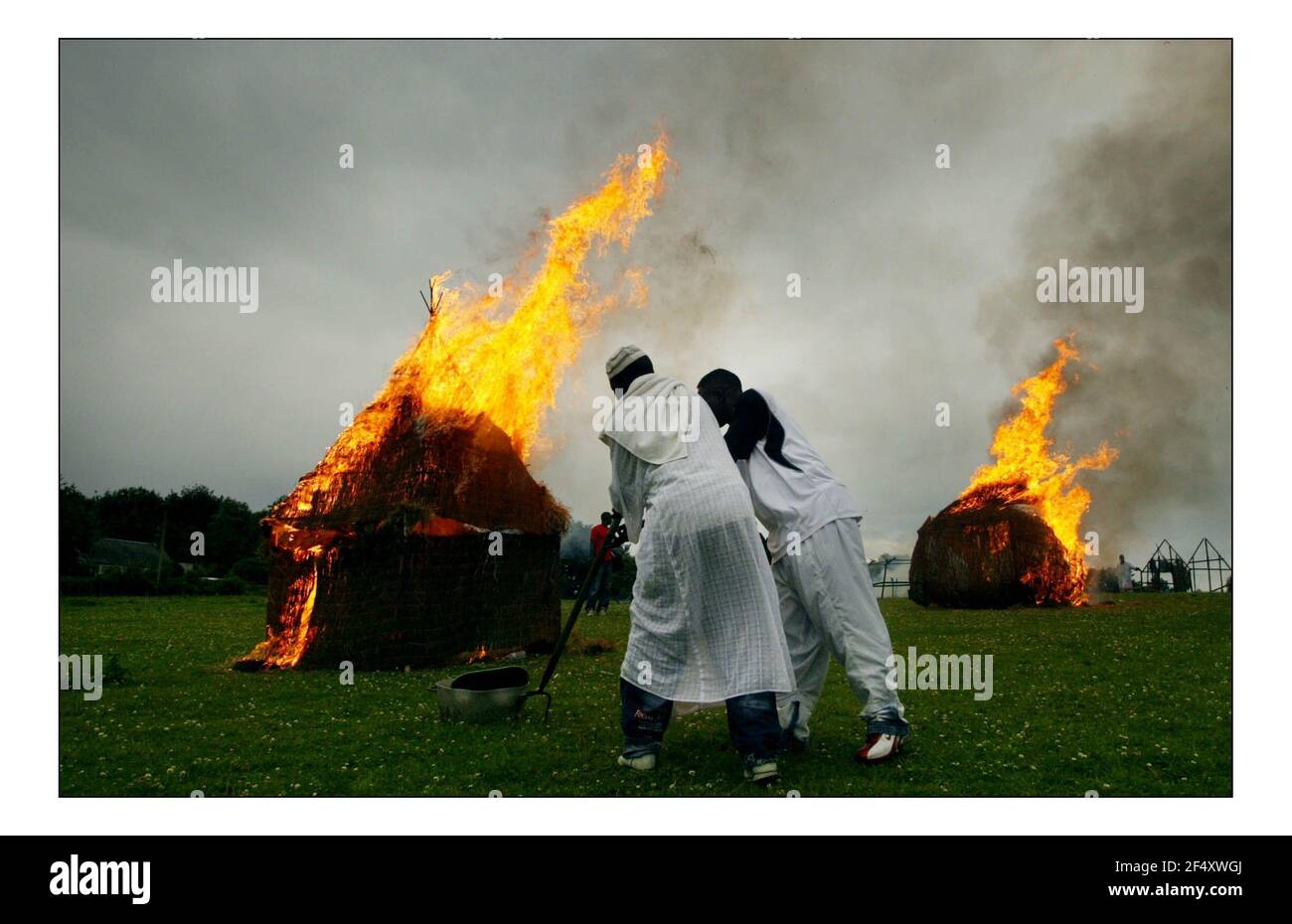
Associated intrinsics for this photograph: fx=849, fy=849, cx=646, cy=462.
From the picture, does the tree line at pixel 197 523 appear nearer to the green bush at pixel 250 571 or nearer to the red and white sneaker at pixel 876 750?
the green bush at pixel 250 571

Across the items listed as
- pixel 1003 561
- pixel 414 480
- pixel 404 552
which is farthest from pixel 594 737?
pixel 1003 561

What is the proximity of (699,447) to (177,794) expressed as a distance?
3829 millimetres

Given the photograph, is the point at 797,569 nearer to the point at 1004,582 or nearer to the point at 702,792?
the point at 702,792

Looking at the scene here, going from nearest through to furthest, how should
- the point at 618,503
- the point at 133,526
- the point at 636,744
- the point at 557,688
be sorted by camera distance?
the point at 636,744
the point at 618,503
the point at 557,688
the point at 133,526

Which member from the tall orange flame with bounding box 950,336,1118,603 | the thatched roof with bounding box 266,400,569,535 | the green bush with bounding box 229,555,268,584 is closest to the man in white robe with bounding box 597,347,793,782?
the thatched roof with bounding box 266,400,569,535

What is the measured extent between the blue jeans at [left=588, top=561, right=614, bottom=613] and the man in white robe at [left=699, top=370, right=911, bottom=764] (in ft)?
34.0

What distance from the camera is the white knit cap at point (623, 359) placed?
226 inches

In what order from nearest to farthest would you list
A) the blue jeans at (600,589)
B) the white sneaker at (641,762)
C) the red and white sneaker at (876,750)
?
the white sneaker at (641,762) → the red and white sneaker at (876,750) → the blue jeans at (600,589)

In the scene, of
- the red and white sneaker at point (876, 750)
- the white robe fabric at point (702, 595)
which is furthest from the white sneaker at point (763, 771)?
the red and white sneaker at point (876, 750)

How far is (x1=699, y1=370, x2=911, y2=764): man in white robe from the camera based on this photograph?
555 cm

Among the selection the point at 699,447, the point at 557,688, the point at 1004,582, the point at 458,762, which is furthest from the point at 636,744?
the point at 1004,582

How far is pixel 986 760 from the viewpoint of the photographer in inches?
224

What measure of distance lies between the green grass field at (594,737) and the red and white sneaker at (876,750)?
0.09m

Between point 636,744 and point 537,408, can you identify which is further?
point 537,408
